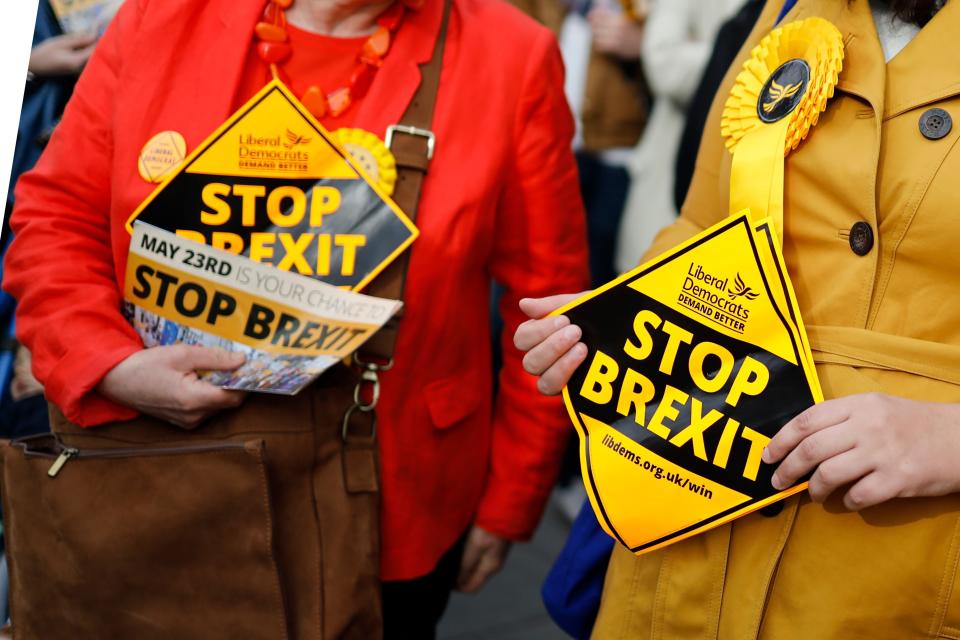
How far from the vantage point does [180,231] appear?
1.49 meters

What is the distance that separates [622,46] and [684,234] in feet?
6.51

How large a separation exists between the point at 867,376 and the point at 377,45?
0.91 meters

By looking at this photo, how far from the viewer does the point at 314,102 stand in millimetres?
1589

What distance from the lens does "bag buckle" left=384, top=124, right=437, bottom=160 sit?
1.56 meters

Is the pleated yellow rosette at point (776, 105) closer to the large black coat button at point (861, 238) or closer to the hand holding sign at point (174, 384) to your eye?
the large black coat button at point (861, 238)

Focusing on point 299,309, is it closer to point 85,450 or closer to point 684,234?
point 85,450

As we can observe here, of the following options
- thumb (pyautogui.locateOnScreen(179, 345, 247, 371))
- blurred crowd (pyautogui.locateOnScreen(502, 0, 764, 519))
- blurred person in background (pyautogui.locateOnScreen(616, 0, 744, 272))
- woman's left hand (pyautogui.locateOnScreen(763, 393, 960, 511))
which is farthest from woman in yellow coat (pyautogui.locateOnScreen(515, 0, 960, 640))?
blurred person in background (pyautogui.locateOnScreen(616, 0, 744, 272))

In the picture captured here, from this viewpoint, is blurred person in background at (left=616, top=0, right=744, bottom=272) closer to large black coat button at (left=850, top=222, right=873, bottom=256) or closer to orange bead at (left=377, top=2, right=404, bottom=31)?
orange bead at (left=377, top=2, right=404, bottom=31)

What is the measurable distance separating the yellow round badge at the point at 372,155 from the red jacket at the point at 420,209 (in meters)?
0.03

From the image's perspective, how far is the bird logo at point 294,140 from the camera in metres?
1.50

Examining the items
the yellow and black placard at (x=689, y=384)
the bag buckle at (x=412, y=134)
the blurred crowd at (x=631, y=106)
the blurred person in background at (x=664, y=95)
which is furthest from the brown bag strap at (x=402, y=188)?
the blurred person in background at (x=664, y=95)

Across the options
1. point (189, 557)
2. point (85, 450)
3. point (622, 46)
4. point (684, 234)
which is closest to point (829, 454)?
point (684, 234)

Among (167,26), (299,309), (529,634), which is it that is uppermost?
(167,26)

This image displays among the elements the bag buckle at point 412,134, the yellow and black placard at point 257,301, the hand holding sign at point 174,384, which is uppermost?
the bag buckle at point 412,134
